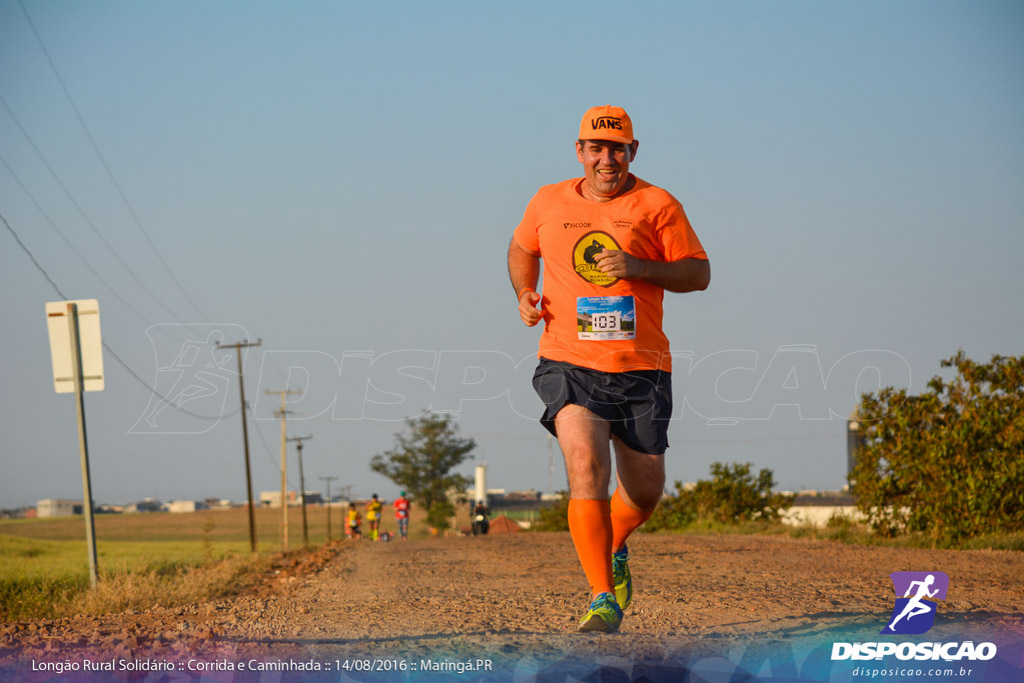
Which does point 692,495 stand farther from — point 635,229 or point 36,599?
point 635,229

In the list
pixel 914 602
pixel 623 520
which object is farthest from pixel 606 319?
pixel 914 602

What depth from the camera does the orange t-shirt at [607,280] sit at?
5.32 metres

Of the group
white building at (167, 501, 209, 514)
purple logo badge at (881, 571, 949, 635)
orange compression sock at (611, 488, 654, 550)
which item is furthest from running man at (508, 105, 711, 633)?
white building at (167, 501, 209, 514)

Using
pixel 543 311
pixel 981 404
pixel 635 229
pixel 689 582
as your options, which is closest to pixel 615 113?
pixel 635 229

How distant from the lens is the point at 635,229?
5.38 metres

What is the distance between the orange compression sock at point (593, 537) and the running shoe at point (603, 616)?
6.3 inches

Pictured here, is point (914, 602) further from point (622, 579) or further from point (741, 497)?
point (741, 497)

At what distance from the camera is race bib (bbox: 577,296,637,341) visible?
5316 millimetres

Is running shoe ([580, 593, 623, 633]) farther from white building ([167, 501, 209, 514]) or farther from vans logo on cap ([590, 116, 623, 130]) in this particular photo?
white building ([167, 501, 209, 514])

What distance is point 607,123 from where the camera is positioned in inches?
213

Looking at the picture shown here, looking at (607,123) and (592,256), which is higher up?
(607,123)

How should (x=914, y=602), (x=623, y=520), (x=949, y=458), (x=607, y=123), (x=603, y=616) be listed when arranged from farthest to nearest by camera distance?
1. (x=949, y=458)
2. (x=623, y=520)
3. (x=607, y=123)
4. (x=914, y=602)
5. (x=603, y=616)

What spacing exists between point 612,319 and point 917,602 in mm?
2042

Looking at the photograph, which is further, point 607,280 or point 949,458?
point 949,458
